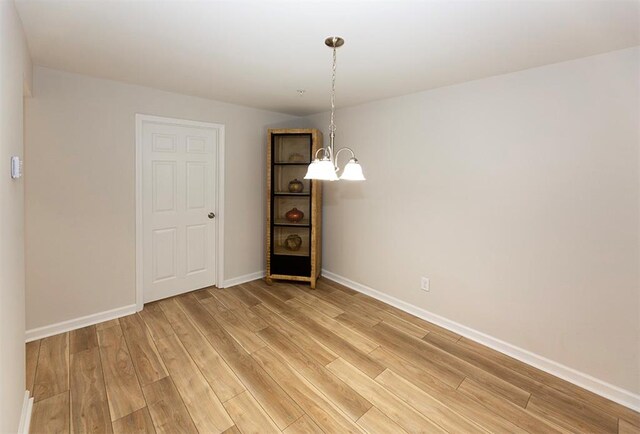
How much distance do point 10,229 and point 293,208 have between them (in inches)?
121

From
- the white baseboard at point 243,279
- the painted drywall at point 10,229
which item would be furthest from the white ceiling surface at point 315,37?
the white baseboard at point 243,279

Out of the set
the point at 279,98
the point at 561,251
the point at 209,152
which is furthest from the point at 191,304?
the point at 561,251

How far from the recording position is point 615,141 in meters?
2.03

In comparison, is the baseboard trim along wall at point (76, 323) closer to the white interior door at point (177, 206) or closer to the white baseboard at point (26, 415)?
the white interior door at point (177, 206)

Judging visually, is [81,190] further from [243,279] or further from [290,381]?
[290,381]

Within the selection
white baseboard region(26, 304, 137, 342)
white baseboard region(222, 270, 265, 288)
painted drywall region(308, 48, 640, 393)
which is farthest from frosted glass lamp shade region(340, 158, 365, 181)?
white baseboard region(26, 304, 137, 342)

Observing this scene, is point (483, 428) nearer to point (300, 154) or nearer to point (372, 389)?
point (372, 389)

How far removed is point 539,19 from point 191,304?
3.82 m

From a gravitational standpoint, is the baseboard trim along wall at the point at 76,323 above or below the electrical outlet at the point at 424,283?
below

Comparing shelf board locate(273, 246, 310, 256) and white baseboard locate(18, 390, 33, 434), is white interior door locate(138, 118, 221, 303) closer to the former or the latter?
shelf board locate(273, 246, 310, 256)

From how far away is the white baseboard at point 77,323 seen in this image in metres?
2.64

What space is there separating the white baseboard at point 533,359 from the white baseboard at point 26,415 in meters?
3.08

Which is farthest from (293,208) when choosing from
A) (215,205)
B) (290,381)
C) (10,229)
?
(10,229)

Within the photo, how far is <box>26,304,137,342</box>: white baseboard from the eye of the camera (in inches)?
104
